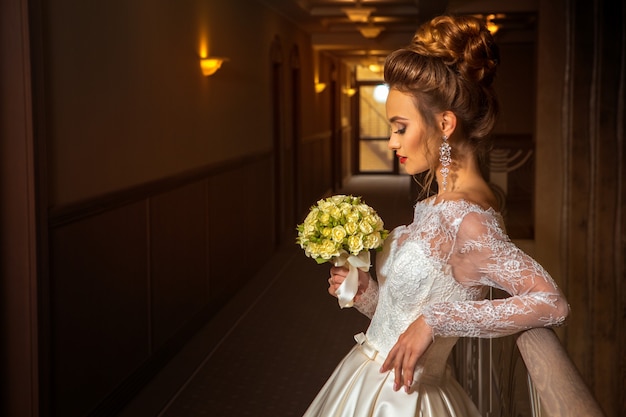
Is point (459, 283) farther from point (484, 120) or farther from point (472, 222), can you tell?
point (484, 120)

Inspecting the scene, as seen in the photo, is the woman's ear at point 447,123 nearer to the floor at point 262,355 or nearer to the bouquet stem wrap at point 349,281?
the bouquet stem wrap at point 349,281

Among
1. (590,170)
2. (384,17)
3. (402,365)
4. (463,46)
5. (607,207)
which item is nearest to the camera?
(402,365)

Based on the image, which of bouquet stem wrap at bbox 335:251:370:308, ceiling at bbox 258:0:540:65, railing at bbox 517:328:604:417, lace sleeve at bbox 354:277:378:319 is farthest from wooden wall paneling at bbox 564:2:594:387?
railing at bbox 517:328:604:417

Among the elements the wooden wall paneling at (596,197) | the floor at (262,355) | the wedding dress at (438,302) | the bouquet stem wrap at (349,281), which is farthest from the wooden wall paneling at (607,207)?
the bouquet stem wrap at (349,281)

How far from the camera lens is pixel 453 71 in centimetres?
208

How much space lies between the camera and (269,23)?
9984 mm

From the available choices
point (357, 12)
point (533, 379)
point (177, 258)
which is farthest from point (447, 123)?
point (357, 12)

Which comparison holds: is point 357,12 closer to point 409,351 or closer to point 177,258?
point 177,258

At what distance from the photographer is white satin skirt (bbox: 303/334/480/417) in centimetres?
214

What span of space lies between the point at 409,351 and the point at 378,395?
426mm

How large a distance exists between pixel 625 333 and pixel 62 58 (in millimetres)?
3346

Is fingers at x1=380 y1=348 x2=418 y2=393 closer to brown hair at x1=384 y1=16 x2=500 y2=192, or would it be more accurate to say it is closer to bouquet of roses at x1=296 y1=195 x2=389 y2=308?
bouquet of roses at x1=296 y1=195 x2=389 y2=308

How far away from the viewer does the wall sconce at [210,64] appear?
6.93m

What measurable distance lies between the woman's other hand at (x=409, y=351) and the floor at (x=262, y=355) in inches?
124
